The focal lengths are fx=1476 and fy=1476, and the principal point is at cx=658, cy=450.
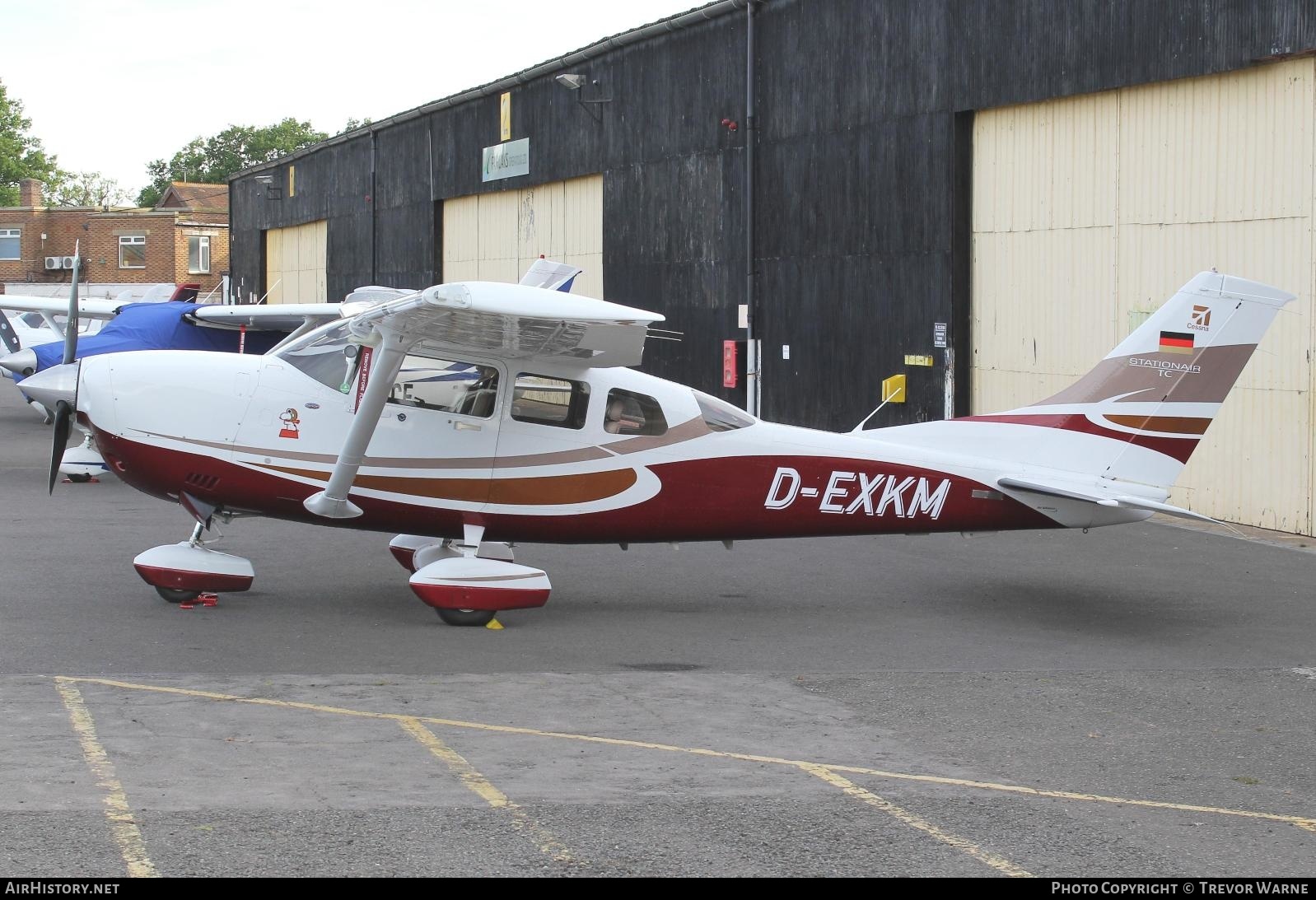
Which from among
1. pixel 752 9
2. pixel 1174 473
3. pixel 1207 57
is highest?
pixel 752 9

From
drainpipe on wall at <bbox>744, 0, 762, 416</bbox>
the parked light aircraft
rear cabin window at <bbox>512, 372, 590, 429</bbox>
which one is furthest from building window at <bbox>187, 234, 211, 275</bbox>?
rear cabin window at <bbox>512, 372, 590, 429</bbox>

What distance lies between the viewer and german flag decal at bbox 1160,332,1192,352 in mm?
10781

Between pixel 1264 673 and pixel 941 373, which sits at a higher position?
pixel 941 373

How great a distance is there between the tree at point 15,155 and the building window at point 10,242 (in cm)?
3194

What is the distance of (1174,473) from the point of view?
430 inches

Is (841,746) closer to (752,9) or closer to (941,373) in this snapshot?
(941,373)

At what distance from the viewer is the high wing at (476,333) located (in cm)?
887

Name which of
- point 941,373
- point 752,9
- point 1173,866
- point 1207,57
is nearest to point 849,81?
point 752,9

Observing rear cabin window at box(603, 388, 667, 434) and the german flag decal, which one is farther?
rear cabin window at box(603, 388, 667, 434)

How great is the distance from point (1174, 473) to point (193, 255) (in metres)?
77.4

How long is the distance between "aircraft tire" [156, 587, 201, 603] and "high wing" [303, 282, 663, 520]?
1184 millimetres

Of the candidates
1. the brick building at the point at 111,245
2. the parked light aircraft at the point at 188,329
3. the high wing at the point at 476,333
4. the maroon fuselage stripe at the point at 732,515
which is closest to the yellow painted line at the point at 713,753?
the high wing at the point at 476,333

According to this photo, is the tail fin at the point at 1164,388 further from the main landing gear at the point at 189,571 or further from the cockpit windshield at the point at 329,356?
the main landing gear at the point at 189,571

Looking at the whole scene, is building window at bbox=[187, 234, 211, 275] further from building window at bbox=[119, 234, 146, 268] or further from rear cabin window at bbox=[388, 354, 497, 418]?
rear cabin window at bbox=[388, 354, 497, 418]
